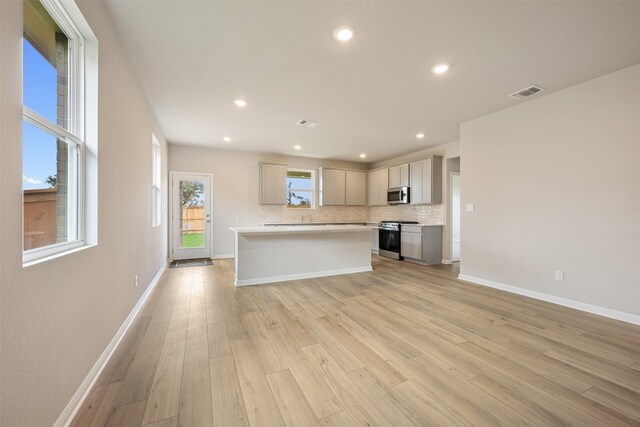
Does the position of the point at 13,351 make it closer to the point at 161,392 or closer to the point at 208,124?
the point at 161,392

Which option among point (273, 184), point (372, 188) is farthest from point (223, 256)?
point (372, 188)

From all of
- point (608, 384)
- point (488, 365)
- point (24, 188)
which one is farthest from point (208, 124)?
point (608, 384)

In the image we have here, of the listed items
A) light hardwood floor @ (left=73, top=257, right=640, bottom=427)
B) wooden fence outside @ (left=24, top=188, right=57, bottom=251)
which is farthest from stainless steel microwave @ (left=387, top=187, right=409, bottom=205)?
wooden fence outside @ (left=24, top=188, right=57, bottom=251)

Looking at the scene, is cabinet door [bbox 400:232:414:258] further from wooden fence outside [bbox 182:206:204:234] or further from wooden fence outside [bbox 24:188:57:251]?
wooden fence outside [bbox 24:188:57:251]

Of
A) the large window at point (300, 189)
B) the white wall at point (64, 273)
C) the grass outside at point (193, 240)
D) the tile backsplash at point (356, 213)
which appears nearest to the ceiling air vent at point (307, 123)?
the white wall at point (64, 273)

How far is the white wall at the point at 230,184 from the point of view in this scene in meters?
6.05

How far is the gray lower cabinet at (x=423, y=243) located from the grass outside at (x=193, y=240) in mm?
4919

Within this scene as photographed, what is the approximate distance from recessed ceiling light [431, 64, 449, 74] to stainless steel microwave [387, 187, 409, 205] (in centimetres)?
376

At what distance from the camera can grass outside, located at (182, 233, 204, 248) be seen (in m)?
6.01

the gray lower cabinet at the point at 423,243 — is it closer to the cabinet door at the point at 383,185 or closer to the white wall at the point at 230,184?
the cabinet door at the point at 383,185

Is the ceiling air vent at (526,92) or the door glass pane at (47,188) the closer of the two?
the door glass pane at (47,188)

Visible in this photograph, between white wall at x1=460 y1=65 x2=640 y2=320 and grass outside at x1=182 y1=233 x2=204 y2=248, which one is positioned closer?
white wall at x1=460 y1=65 x2=640 y2=320

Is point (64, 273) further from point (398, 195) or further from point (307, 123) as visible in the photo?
point (398, 195)

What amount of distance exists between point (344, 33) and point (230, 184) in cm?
491
